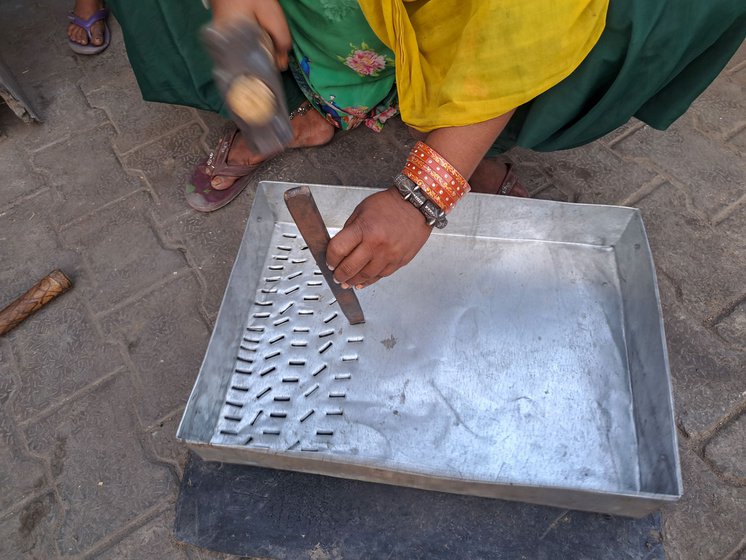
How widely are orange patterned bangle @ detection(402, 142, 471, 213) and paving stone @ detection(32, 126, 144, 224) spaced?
110 centimetres

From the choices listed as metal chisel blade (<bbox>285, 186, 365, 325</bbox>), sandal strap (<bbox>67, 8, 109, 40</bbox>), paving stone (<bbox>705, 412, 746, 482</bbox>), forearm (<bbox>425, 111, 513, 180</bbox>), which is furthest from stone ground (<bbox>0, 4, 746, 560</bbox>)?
forearm (<bbox>425, 111, 513, 180</bbox>)

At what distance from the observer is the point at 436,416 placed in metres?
1.21

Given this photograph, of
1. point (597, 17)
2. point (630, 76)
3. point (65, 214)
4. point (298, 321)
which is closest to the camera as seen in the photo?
point (597, 17)

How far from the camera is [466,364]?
1.27 meters

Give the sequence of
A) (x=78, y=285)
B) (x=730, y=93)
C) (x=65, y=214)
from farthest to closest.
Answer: (x=730, y=93) < (x=65, y=214) < (x=78, y=285)

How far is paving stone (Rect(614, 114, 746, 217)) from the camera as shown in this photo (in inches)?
65.1

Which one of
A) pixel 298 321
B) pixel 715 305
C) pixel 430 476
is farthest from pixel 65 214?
pixel 715 305

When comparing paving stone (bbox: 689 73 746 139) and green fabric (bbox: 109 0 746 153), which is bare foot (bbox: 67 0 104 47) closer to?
green fabric (bbox: 109 0 746 153)

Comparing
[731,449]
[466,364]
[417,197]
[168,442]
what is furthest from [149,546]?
[731,449]

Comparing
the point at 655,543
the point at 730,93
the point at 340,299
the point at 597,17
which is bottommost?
the point at 655,543

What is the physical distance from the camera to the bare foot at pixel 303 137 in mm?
1688

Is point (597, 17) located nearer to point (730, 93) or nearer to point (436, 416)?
point (436, 416)

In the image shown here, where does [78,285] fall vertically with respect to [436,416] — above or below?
above

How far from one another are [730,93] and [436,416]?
1.60 metres
